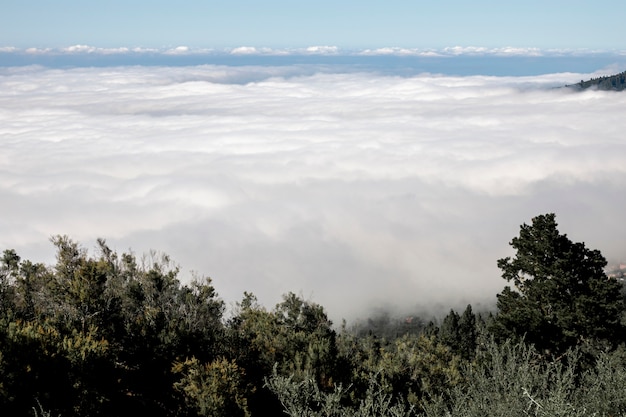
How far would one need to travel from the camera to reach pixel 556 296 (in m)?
28.8

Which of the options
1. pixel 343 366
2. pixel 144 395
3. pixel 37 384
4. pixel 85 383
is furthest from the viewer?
pixel 343 366

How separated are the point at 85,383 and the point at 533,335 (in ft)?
75.7

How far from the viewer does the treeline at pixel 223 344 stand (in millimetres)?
17797

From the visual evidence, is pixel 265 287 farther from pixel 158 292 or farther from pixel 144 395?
pixel 144 395

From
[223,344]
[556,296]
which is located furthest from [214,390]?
[556,296]

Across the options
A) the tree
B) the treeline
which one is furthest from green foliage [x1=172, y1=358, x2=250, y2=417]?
the tree

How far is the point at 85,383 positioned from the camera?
1895 cm

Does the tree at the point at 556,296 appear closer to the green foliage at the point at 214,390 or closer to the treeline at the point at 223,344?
the treeline at the point at 223,344

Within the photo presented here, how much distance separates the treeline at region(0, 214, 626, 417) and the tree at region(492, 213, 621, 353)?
0.08 metres

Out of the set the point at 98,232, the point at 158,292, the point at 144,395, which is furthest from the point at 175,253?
the point at 144,395

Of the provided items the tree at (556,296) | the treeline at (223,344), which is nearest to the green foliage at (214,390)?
the treeline at (223,344)

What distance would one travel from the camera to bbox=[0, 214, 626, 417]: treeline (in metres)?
17.8

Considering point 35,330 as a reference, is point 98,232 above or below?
below

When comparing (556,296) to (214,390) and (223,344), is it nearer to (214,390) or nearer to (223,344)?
(223,344)
